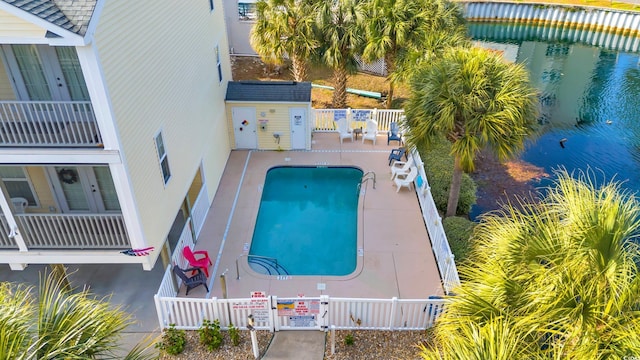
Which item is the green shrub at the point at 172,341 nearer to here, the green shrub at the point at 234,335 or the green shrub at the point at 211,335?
the green shrub at the point at 211,335

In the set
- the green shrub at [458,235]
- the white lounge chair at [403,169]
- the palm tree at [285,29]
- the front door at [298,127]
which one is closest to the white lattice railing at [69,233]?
the green shrub at [458,235]

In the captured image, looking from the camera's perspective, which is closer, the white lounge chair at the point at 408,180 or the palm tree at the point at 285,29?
the white lounge chair at the point at 408,180

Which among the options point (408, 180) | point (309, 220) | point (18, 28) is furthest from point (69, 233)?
point (408, 180)

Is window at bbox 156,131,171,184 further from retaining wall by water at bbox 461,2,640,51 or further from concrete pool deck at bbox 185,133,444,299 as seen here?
retaining wall by water at bbox 461,2,640,51

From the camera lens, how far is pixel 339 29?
18.2 metres

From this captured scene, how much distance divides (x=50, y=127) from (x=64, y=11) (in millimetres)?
2597

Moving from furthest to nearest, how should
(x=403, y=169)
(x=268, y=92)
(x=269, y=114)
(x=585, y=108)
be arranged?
1. (x=585, y=108)
2. (x=269, y=114)
3. (x=268, y=92)
4. (x=403, y=169)

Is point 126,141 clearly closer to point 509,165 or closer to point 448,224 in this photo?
point 448,224

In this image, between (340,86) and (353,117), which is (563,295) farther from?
(340,86)

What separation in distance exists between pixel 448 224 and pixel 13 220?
1114cm

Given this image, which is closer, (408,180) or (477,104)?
(477,104)

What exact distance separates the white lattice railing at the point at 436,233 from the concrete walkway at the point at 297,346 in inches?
125

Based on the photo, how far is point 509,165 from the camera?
18.6 metres

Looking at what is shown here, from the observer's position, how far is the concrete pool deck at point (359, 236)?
11.3 m
